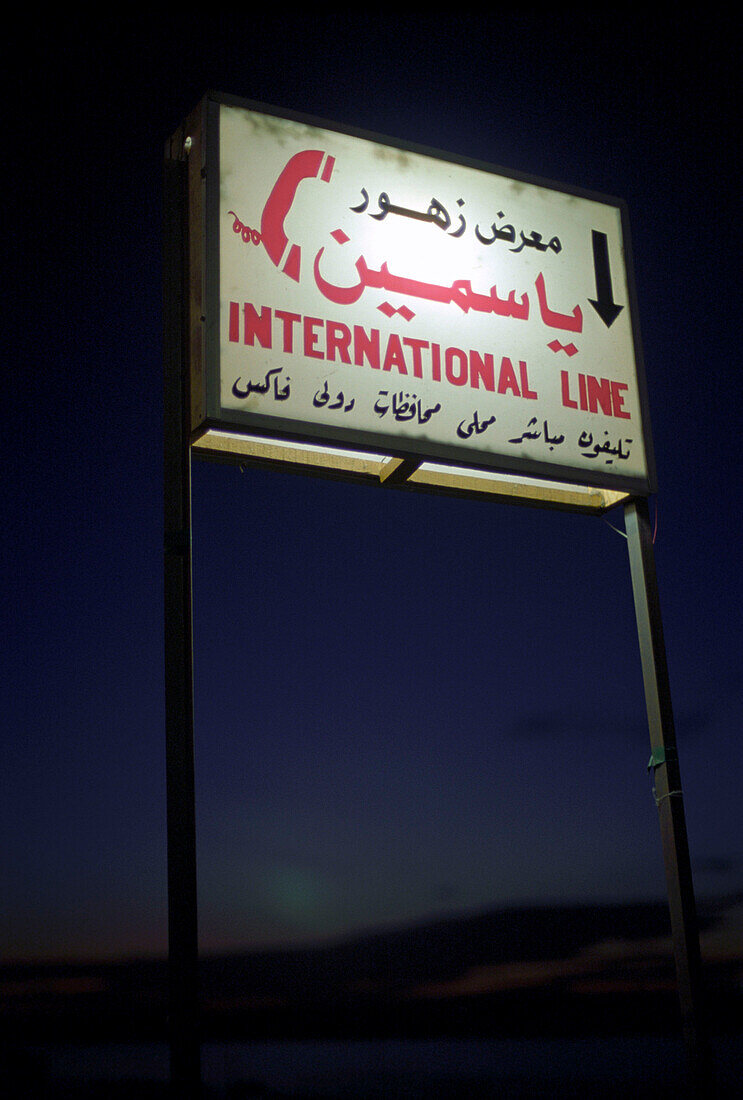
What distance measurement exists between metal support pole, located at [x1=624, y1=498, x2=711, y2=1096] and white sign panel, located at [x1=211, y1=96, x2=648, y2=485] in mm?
584

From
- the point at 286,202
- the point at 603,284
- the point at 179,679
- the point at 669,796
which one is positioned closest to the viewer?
the point at 179,679

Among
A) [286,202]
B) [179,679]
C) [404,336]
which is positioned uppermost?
[286,202]

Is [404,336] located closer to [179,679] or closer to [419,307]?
[419,307]

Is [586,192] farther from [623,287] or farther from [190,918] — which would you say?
[190,918]

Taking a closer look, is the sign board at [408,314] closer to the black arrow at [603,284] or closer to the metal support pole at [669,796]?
the black arrow at [603,284]

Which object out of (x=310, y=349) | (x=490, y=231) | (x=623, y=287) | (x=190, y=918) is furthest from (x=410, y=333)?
(x=190, y=918)

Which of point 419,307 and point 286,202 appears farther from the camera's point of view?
point 419,307

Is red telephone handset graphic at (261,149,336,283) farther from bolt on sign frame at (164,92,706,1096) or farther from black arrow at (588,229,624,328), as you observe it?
black arrow at (588,229,624,328)

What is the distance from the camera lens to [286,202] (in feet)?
20.6

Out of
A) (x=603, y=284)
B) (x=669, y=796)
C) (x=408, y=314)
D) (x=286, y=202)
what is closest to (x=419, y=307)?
(x=408, y=314)

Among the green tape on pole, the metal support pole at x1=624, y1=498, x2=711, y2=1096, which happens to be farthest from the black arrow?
the green tape on pole

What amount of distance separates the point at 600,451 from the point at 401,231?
199cm

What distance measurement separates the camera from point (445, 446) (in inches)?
243

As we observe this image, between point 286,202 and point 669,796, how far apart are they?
4.37 metres
